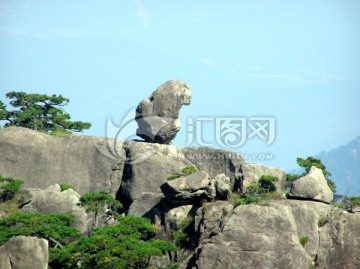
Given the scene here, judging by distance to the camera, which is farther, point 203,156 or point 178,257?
point 203,156

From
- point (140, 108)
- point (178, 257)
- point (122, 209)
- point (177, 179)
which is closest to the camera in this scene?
point (178, 257)

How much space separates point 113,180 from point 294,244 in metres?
16.6

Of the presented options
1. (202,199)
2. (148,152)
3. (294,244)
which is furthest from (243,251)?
(148,152)

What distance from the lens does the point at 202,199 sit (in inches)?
1890

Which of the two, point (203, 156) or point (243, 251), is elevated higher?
point (203, 156)

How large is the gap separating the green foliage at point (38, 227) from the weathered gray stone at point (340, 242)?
14561 mm

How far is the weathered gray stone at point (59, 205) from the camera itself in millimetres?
50125

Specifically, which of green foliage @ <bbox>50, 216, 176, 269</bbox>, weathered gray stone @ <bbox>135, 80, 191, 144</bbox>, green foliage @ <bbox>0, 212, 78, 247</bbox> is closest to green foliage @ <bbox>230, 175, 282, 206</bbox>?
green foliage @ <bbox>50, 216, 176, 269</bbox>

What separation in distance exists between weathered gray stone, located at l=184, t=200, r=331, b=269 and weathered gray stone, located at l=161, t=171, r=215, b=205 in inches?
132

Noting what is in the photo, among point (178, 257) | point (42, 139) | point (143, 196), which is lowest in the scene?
point (178, 257)

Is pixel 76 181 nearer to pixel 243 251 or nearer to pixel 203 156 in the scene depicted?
pixel 203 156

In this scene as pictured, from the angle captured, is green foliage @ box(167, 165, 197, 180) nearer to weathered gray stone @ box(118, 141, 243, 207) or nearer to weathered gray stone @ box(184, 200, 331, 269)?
weathered gray stone @ box(118, 141, 243, 207)

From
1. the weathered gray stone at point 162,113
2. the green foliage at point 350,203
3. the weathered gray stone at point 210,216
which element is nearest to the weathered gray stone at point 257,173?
the weathered gray stone at point 210,216

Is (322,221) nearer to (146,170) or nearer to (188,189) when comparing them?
(188,189)
